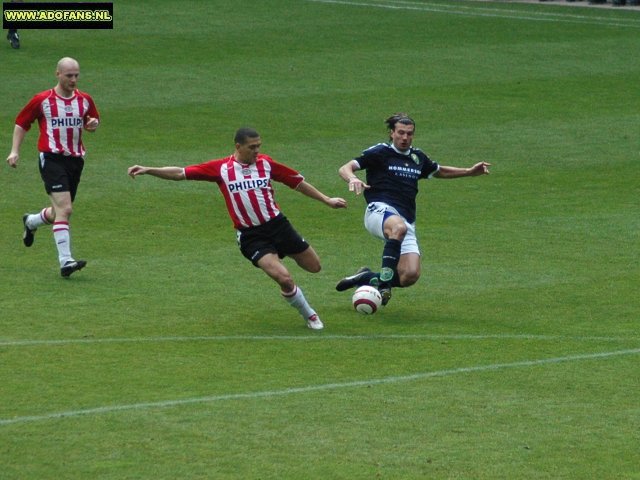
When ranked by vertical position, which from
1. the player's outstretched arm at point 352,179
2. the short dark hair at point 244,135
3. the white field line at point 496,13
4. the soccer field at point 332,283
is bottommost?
the white field line at point 496,13

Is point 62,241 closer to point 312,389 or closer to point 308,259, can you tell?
point 308,259

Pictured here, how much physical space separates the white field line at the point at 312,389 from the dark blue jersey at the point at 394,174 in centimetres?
292

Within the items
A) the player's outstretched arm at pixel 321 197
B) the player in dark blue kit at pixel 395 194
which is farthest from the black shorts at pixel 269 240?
the player in dark blue kit at pixel 395 194

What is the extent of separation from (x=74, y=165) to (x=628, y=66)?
1699 centimetres

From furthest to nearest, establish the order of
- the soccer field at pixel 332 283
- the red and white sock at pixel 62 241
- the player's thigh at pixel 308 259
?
1. the red and white sock at pixel 62 241
2. the player's thigh at pixel 308 259
3. the soccer field at pixel 332 283

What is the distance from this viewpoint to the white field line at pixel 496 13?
35.4 metres

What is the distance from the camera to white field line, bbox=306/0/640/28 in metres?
35.4

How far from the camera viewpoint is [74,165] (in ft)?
51.7

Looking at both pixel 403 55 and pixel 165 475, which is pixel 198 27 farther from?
pixel 165 475

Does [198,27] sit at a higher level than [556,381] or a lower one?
lower

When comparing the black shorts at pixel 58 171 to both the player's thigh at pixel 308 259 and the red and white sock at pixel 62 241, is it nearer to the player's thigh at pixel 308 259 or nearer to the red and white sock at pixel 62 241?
the red and white sock at pixel 62 241

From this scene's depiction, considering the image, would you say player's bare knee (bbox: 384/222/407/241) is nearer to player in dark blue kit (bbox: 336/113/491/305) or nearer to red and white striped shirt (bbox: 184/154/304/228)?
player in dark blue kit (bbox: 336/113/491/305)

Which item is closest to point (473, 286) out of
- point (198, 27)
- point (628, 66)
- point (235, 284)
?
point (235, 284)

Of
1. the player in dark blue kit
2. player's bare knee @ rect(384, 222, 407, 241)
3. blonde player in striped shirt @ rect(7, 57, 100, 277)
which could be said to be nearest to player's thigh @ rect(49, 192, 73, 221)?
blonde player in striped shirt @ rect(7, 57, 100, 277)
